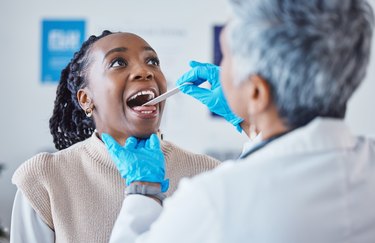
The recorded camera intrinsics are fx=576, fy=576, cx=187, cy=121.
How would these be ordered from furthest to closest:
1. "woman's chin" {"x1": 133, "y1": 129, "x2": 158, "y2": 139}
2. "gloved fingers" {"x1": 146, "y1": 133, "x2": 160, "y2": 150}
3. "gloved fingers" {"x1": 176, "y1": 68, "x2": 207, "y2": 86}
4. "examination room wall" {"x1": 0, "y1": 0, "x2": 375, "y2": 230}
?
"examination room wall" {"x1": 0, "y1": 0, "x2": 375, "y2": 230}, "gloved fingers" {"x1": 176, "y1": 68, "x2": 207, "y2": 86}, "woman's chin" {"x1": 133, "y1": 129, "x2": 158, "y2": 139}, "gloved fingers" {"x1": 146, "y1": 133, "x2": 160, "y2": 150}

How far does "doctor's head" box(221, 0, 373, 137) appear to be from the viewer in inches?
37.8

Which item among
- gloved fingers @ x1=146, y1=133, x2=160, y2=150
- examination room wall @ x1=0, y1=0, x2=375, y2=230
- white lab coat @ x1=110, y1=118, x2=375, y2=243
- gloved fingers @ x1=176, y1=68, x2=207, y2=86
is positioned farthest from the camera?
examination room wall @ x1=0, y1=0, x2=375, y2=230

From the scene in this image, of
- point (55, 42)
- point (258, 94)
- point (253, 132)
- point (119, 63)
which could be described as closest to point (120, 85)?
point (119, 63)

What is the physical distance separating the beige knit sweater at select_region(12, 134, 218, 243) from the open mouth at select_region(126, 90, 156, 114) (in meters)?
0.15

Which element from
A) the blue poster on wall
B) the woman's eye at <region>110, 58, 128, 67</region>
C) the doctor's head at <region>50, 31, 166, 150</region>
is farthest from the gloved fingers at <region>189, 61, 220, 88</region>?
the blue poster on wall

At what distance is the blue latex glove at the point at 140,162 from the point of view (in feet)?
4.27

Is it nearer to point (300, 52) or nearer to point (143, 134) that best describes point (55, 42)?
point (143, 134)

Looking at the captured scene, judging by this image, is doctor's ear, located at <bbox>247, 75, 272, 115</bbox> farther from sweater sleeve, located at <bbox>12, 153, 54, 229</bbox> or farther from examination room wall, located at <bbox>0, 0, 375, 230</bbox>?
examination room wall, located at <bbox>0, 0, 375, 230</bbox>

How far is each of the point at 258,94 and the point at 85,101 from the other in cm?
81

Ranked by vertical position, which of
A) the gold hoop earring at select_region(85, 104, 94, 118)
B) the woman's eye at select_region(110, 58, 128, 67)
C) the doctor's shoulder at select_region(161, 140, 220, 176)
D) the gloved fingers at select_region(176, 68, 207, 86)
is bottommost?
the doctor's shoulder at select_region(161, 140, 220, 176)

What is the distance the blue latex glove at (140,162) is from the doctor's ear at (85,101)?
0.26 m

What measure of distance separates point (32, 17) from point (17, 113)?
69cm

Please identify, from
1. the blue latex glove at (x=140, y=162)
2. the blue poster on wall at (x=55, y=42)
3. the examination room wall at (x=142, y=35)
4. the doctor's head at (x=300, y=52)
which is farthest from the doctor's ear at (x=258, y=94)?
the blue poster on wall at (x=55, y=42)

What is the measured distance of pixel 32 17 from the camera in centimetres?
407
